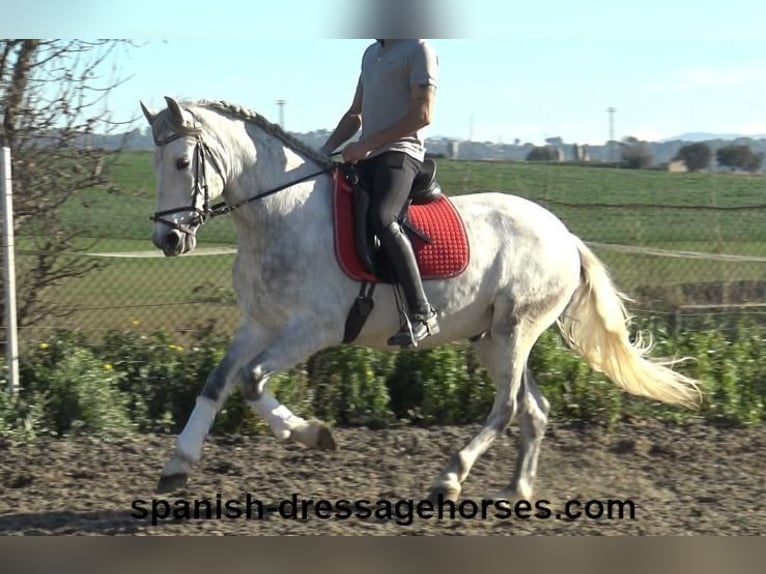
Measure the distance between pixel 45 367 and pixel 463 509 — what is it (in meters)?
3.34

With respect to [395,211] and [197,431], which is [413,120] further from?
[197,431]

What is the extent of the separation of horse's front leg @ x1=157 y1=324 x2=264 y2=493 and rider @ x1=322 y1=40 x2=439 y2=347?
75 centimetres

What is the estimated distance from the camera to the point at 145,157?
28.3ft

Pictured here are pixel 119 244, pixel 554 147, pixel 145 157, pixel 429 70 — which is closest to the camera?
pixel 429 70

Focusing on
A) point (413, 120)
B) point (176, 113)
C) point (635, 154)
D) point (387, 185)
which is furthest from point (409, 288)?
point (635, 154)

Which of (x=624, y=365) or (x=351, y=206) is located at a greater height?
(x=351, y=206)

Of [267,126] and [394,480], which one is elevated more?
[267,126]

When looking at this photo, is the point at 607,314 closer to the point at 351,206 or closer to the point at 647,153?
the point at 351,206

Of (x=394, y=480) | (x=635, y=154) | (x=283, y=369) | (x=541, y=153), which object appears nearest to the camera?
(x=283, y=369)

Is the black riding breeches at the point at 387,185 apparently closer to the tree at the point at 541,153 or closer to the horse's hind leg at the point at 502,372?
the horse's hind leg at the point at 502,372

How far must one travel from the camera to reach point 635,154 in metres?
14.0

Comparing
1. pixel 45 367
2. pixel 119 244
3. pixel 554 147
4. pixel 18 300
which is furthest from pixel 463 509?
pixel 554 147

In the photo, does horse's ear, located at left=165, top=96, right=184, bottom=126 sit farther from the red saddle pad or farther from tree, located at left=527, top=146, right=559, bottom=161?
tree, located at left=527, top=146, right=559, bottom=161

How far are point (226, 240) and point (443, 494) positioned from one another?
526 cm
